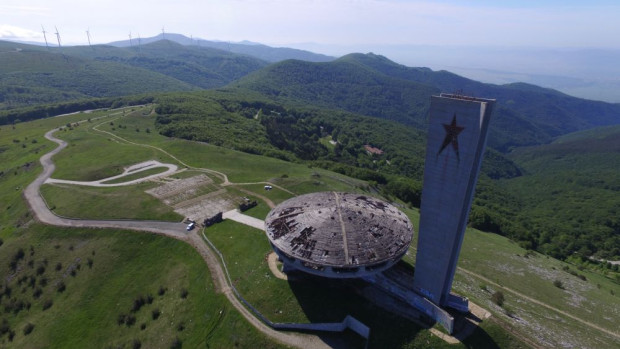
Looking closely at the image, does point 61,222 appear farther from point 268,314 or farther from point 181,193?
point 268,314

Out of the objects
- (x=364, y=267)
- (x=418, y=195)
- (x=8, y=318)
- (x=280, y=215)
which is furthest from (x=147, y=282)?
(x=418, y=195)

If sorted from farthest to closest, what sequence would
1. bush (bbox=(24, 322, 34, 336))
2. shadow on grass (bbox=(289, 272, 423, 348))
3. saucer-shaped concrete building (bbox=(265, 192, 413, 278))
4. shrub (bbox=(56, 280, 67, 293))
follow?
1. shrub (bbox=(56, 280, 67, 293))
2. bush (bbox=(24, 322, 34, 336))
3. saucer-shaped concrete building (bbox=(265, 192, 413, 278))
4. shadow on grass (bbox=(289, 272, 423, 348))

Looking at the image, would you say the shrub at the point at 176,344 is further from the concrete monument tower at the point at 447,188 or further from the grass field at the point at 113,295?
the concrete monument tower at the point at 447,188

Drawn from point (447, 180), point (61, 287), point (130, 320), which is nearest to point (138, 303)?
point (130, 320)

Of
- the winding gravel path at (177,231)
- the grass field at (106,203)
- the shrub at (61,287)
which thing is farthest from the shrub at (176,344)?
the grass field at (106,203)

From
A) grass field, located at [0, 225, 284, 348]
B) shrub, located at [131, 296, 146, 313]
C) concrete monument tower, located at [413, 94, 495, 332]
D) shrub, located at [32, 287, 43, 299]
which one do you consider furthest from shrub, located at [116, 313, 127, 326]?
concrete monument tower, located at [413, 94, 495, 332]

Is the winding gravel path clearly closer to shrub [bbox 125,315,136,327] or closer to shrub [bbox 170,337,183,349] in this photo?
shrub [bbox 170,337,183,349]

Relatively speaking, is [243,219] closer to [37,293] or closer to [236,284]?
[236,284]
